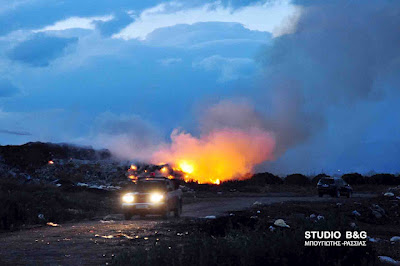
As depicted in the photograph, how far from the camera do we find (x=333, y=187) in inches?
1711

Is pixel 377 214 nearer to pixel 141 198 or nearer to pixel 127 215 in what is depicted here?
pixel 141 198

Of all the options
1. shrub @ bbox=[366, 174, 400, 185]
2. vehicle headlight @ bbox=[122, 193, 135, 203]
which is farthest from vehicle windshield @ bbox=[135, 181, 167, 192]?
shrub @ bbox=[366, 174, 400, 185]

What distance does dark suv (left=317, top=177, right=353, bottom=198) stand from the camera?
43.5 metres

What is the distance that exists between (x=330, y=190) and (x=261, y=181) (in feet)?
73.3

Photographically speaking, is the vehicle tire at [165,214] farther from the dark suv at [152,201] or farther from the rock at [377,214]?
the rock at [377,214]

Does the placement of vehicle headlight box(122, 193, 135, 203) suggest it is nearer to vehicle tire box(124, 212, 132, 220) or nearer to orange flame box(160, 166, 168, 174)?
vehicle tire box(124, 212, 132, 220)

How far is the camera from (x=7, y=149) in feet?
268

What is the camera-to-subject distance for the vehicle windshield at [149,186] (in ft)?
86.9

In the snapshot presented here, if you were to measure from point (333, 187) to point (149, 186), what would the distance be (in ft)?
71.1

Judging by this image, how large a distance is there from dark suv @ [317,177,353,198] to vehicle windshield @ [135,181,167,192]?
68.3 feet

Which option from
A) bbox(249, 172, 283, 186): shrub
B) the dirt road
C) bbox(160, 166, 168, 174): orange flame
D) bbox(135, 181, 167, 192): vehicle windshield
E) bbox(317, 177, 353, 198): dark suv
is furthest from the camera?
bbox(249, 172, 283, 186): shrub

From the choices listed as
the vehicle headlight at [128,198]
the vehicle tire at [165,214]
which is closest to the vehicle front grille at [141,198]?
the vehicle headlight at [128,198]

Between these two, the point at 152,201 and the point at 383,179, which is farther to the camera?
the point at 383,179

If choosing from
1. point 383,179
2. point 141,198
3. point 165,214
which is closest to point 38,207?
point 141,198
